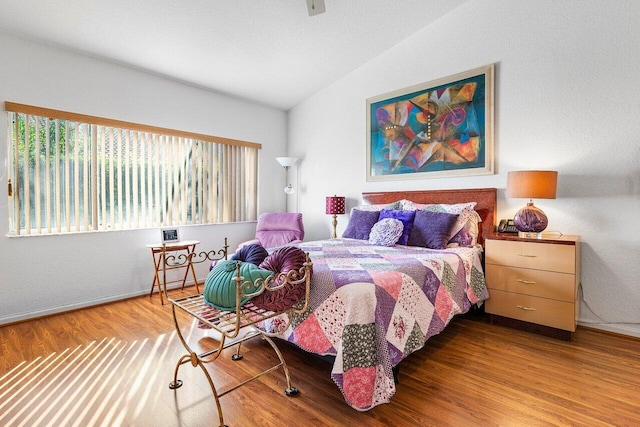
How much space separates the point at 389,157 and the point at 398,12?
1.50 meters

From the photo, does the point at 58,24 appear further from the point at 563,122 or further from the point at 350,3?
the point at 563,122

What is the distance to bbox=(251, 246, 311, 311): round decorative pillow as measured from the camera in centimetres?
166

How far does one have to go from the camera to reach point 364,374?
1623 millimetres

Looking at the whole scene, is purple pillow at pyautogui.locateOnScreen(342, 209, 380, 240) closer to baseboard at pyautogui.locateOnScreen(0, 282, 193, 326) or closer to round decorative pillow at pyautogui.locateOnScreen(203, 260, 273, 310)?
round decorative pillow at pyautogui.locateOnScreen(203, 260, 273, 310)

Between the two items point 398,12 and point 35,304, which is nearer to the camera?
point 35,304

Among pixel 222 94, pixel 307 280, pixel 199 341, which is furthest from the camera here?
pixel 222 94

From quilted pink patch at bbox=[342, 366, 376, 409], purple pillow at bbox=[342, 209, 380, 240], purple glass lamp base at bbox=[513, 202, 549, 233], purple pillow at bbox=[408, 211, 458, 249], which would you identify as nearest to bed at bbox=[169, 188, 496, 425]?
quilted pink patch at bbox=[342, 366, 376, 409]

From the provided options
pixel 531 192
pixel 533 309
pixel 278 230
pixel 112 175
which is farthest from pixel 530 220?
pixel 112 175

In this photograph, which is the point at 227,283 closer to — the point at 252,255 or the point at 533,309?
the point at 252,255

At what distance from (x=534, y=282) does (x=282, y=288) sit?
2.16 m

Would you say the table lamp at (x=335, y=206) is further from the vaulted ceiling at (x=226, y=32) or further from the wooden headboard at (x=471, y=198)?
the vaulted ceiling at (x=226, y=32)

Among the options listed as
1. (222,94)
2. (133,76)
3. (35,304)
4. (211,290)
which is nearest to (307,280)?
(211,290)

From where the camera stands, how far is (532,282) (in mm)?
2627

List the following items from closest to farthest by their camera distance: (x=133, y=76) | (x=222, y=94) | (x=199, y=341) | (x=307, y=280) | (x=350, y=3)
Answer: (x=307, y=280), (x=199, y=341), (x=350, y=3), (x=133, y=76), (x=222, y=94)
